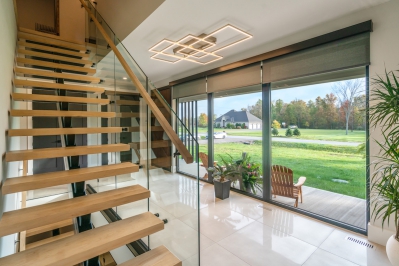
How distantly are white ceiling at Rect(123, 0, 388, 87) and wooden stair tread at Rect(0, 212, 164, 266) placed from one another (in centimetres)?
256

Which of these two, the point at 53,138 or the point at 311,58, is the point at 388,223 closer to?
the point at 311,58

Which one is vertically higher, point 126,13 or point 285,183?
point 126,13

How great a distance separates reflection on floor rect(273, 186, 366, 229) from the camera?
2832mm

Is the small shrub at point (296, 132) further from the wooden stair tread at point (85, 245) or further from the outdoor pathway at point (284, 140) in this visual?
the wooden stair tread at point (85, 245)

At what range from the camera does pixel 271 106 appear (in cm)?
380

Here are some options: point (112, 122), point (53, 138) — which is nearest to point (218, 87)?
point (112, 122)

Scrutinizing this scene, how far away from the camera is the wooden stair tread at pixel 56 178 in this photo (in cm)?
164

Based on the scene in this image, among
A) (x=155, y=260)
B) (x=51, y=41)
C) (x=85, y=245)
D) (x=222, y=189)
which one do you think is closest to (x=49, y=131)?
(x=85, y=245)

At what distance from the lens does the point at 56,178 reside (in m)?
1.81

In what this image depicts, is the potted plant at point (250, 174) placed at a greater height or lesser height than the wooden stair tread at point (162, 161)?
lesser

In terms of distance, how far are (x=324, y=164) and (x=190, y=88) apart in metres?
3.48

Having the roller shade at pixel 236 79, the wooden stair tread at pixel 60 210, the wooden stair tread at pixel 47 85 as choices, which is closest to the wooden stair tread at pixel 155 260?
the wooden stair tread at pixel 60 210

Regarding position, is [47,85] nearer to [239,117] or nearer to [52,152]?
[52,152]

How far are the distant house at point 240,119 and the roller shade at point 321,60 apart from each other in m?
0.92
